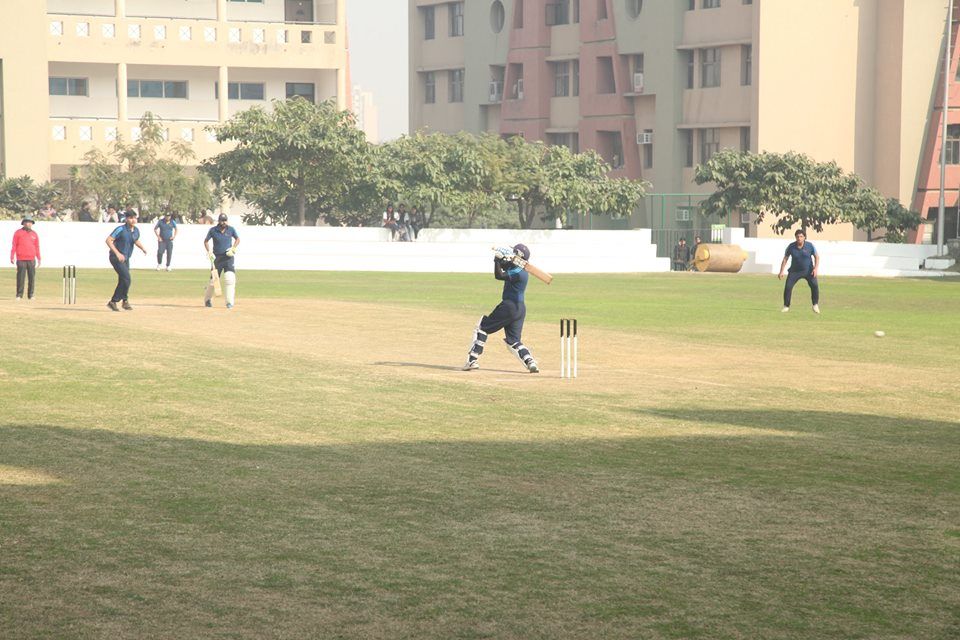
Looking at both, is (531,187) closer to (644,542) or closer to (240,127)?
(240,127)

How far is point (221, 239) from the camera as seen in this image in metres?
30.9

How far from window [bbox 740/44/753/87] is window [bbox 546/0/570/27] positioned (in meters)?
13.0

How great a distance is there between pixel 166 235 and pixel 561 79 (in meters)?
36.2

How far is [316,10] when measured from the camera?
78375 mm

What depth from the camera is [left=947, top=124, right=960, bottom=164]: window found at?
228 ft

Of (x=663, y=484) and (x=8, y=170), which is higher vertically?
(x=8, y=170)

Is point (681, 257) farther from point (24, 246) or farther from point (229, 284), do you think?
point (24, 246)

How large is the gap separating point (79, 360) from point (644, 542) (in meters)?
12.5

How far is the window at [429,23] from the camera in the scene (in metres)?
89.2

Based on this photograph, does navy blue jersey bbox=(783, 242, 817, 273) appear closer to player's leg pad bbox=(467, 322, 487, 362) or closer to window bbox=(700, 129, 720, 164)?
player's leg pad bbox=(467, 322, 487, 362)

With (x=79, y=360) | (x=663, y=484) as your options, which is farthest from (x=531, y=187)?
(x=663, y=484)

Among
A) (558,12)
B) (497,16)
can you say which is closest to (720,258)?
(558,12)

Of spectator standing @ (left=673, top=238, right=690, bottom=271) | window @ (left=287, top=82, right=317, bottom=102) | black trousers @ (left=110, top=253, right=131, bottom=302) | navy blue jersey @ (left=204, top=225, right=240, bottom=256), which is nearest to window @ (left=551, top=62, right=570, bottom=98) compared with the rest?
window @ (left=287, top=82, right=317, bottom=102)

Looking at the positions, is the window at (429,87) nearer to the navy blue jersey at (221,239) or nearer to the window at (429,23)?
the window at (429,23)
